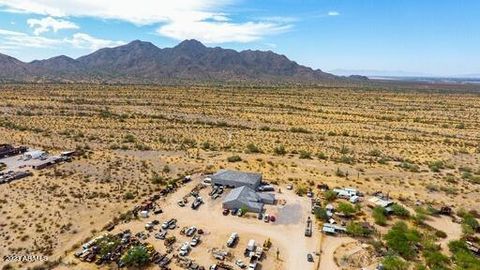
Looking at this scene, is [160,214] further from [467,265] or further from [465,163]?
[465,163]

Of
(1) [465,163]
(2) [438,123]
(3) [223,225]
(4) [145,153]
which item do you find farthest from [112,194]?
(2) [438,123]

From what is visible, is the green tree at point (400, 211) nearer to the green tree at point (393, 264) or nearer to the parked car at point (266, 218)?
the green tree at point (393, 264)

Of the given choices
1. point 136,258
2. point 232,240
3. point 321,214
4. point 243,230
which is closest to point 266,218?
point 243,230

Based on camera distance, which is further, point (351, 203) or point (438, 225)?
point (351, 203)

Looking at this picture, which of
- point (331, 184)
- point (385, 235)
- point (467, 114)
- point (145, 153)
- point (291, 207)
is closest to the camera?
point (385, 235)

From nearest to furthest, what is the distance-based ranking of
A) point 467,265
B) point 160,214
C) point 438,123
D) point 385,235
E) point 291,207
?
point 467,265 → point 385,235 → point 160,214 → point 291,207 → point 438,123
